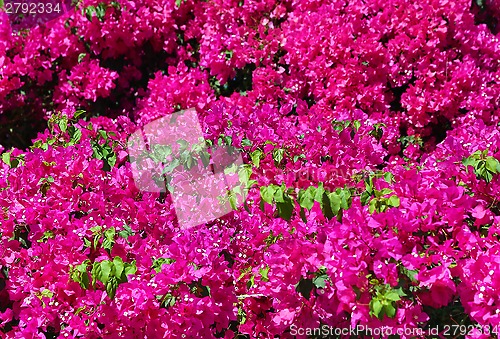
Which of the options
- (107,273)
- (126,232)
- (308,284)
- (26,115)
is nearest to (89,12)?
(26,115)

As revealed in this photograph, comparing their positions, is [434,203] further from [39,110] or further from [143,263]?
[39,110]

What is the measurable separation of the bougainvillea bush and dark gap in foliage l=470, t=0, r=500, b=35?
58 cm

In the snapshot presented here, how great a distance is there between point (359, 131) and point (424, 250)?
42.6 inches

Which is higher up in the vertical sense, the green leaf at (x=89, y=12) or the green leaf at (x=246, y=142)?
the green leaf at (x=89, y=12)

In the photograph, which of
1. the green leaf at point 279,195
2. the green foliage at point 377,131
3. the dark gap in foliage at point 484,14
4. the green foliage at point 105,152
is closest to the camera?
the green leaf at point 279,195

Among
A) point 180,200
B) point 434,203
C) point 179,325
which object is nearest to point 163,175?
point 180,200

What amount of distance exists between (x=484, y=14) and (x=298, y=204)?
11.1 ft

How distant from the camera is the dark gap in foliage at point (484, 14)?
16.9 feet

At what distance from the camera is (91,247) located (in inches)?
109

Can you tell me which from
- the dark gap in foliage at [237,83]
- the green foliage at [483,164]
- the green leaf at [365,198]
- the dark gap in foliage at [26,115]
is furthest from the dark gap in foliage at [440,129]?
the dark gap in foliage at [26,115]

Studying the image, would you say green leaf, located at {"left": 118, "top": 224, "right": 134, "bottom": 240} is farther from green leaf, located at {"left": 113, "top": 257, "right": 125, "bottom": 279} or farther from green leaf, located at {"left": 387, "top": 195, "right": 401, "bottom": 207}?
green leaf, located at {"left": 387, "top": 195, "right": 401, "bottom": 207}

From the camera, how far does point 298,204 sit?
2762 millimetres

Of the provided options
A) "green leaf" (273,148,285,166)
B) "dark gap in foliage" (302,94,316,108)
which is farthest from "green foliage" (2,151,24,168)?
"dark gap in foliage" (302,94,316,108)

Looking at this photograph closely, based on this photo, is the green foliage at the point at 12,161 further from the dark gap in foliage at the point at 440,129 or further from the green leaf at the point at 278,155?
the dark gap in foliage at the point at 440,129
